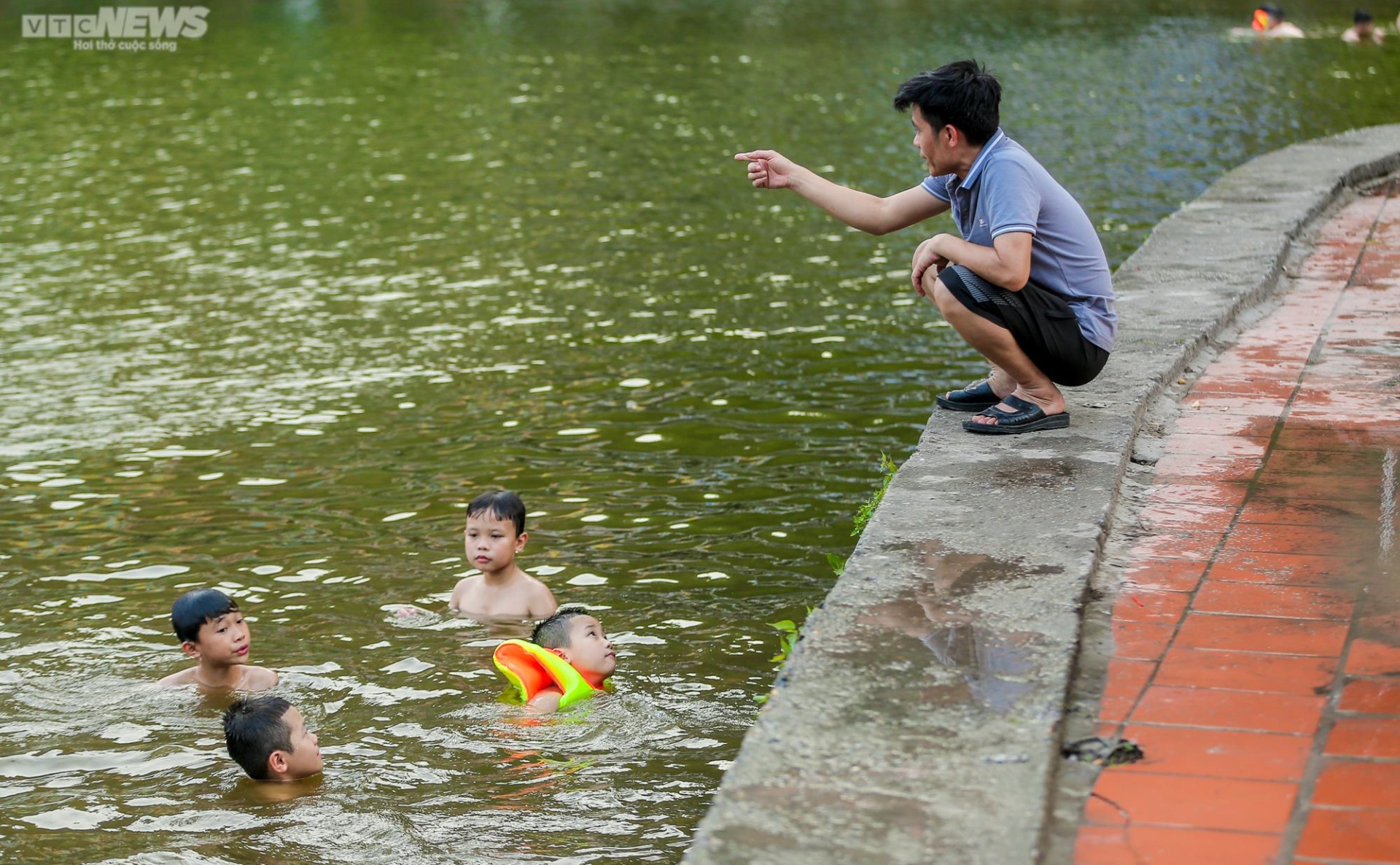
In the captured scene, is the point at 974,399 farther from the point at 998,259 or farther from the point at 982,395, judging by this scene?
the point at 998,259

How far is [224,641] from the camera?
5707 millimetres

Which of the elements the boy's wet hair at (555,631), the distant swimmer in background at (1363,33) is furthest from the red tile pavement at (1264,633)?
the distant swimmer in background at (1363,33)

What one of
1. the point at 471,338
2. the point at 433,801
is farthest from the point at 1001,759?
the point at 471,338

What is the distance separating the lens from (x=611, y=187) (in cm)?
1576

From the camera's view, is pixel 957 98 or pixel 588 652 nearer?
pixel 957 98

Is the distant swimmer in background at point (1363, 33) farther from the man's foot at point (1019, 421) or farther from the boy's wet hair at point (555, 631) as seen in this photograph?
the boy's wet hair at point (555, 631)

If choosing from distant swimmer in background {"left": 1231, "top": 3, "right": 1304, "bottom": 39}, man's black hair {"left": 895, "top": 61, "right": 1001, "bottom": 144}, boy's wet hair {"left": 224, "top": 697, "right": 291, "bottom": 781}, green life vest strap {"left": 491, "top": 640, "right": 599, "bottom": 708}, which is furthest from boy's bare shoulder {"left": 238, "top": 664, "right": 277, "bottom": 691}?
distant swimmer in background {"left": 1231, "top": 3, "right": 1304, "bottom": 39}

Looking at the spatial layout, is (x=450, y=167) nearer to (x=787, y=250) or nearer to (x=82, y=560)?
(x=787, y=250)

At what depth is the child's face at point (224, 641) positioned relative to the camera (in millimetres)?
5703

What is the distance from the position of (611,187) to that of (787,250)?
3.18 metres

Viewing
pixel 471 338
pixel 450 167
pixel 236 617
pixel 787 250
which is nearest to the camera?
pixel 236 617

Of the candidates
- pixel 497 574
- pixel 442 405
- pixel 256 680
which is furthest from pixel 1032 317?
pixel 442 405

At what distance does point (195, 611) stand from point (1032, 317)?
3051 millimetres

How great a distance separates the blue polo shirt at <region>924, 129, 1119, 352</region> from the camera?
5164 millimetres
